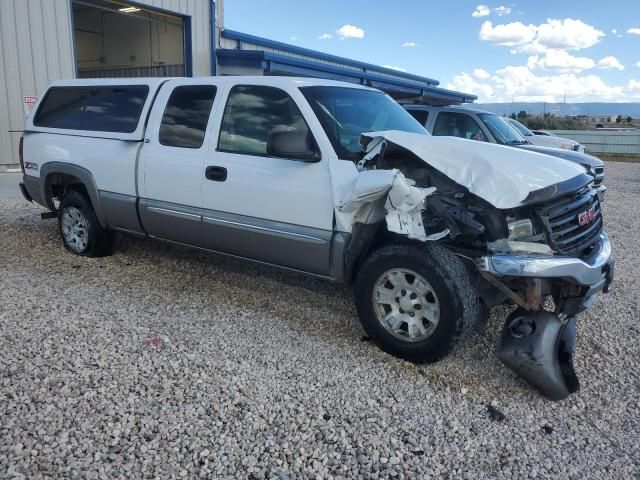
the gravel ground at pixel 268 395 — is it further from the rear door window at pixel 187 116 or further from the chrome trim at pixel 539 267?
the rear door window at pixel 187 116

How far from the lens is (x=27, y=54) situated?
11.8 meters

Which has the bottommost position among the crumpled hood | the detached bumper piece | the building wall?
the detached bumper piece

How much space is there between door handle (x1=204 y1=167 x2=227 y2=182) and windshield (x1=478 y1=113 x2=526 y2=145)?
6287 millimetres

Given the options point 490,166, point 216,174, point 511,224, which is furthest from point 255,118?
point 511,224

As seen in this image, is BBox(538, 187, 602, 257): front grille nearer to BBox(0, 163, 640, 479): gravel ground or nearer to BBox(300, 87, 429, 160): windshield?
BBox(0, 163, 640, 479): gravel ground

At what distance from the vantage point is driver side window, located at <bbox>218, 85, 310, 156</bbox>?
434cm

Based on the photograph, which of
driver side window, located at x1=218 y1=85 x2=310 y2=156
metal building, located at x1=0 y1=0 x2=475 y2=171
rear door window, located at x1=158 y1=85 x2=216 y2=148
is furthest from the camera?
metal building, located at x1=0 y1=0 x2=475 y2=171

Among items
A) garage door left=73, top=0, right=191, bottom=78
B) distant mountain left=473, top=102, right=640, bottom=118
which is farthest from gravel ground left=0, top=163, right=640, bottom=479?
distant mountain left=473, top=102, right=640, bottom=118

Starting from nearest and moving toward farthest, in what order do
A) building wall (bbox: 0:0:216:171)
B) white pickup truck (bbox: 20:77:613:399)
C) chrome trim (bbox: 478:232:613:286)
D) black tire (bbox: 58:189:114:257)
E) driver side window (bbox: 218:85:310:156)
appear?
chrome trim (bbox: 478:232:613:286)
white pickup truck (bbox: 20:77:613:399)
driver side window (bbox: 218:85:310:156)
black tire (bbox: 58:189:114:257)
building wall (bbox: 0:0:216:171)

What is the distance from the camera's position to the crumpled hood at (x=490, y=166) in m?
3.33

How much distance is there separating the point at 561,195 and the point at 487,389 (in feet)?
4.51

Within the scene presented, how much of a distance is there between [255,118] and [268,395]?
2.35m

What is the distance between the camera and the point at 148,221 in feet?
17.2

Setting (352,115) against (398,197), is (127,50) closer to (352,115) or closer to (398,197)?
(352,115)
